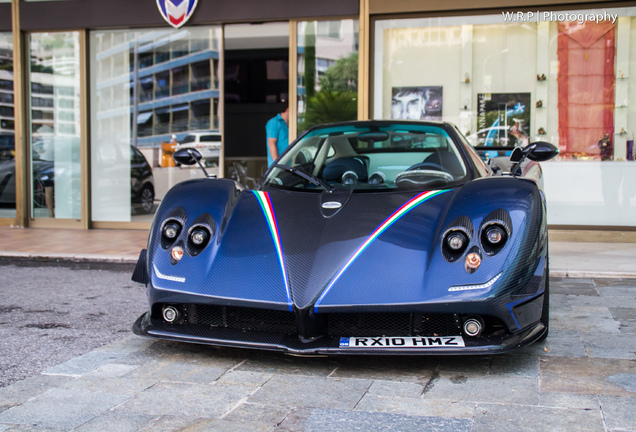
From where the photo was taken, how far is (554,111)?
913cm

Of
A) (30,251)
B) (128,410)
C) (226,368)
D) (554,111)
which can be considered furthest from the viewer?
(554,111)

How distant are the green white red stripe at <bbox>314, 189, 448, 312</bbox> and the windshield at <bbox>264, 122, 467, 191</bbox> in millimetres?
194

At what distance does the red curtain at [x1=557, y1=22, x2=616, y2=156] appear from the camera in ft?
29.2

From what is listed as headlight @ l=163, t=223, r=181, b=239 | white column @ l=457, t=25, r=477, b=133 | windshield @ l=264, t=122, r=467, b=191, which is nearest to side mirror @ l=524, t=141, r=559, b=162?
windshield @ l=264, t=122, r=467, b=191

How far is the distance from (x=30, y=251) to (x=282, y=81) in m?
4.81

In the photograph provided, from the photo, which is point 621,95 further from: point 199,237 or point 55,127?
point 55,127

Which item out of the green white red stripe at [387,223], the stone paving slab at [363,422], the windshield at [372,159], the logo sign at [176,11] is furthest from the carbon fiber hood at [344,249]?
the logo sign at [176,11]

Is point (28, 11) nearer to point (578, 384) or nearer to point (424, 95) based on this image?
point (424, 95)

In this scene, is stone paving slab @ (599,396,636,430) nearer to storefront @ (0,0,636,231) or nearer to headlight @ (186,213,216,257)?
headlight @ (186,213,216,257)

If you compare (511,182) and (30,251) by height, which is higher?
(511,182)

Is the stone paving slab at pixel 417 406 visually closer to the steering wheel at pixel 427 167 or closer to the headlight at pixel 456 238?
the headlight at pixel 456 238

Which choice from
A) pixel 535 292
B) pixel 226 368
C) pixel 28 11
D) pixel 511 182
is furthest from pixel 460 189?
pixel 28 11

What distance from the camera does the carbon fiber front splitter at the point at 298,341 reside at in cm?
291

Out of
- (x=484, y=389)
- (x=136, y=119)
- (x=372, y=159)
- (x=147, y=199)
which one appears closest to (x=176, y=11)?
(x=136, y=119)
